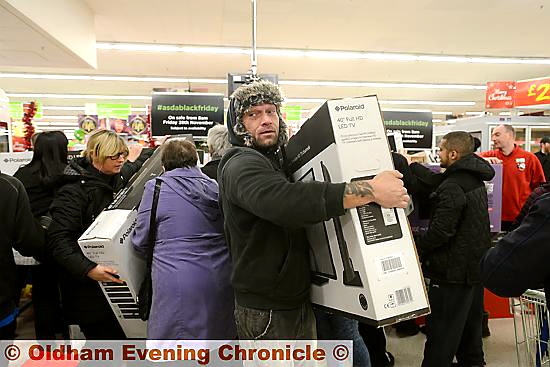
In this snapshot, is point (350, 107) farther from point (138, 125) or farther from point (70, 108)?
point (70, 108)

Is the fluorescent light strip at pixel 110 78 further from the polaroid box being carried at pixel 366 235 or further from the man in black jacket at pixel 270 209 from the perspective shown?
the polaroid box being carried at pixel 366 235

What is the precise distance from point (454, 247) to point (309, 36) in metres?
6.00

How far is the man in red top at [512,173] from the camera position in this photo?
438cm

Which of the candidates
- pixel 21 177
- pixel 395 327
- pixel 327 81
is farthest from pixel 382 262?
pixel 327 81

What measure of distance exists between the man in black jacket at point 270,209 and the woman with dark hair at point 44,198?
178 cm

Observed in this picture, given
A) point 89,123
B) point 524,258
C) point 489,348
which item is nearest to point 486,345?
point 489,348

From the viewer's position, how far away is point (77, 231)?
7.54ft

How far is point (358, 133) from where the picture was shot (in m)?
1.33

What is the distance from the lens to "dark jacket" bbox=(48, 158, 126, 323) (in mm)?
2217

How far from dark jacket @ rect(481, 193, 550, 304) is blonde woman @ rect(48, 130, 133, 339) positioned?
1722 millimetres

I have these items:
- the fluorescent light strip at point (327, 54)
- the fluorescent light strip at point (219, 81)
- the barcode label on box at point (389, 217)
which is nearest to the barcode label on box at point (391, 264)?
the barcode label on box at point (389, 217)

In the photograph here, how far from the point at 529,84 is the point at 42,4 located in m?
9.55

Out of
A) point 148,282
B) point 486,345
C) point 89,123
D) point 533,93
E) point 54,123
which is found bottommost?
point 486,345

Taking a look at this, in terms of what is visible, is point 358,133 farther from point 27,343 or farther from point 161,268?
point 27,343
